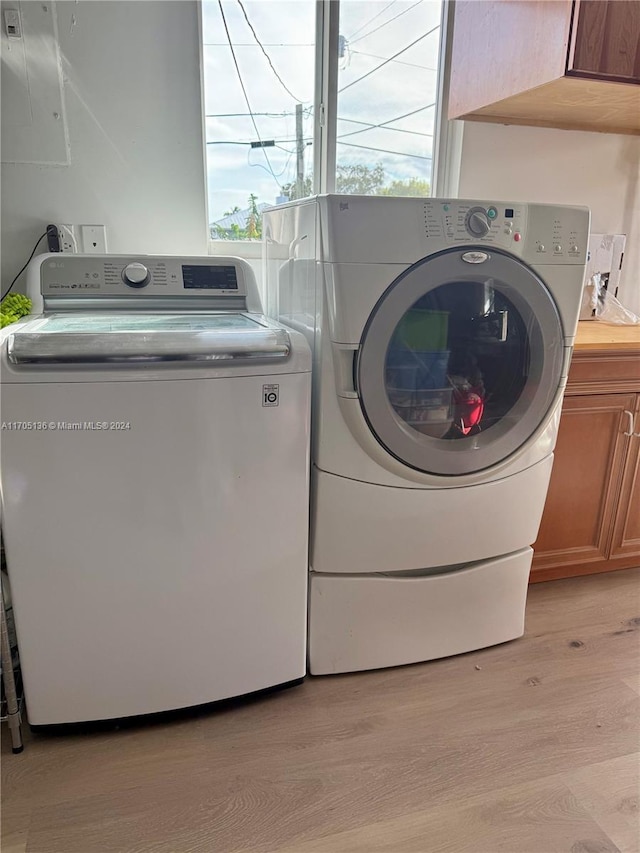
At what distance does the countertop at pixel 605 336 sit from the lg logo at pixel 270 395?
0.97m

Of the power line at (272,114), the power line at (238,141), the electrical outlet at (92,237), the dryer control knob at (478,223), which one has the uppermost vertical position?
the power line at (272,114)

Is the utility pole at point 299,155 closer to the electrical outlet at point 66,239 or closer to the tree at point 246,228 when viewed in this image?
the tree at point 246,228

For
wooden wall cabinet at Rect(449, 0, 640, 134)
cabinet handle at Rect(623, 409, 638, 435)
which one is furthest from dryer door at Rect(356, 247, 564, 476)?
wooden wall cabinet at Rect(449, 0, 640, 134)

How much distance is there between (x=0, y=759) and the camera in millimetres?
1293

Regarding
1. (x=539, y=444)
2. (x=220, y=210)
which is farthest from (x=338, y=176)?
(x=539, y=444)

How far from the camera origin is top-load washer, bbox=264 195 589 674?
1.27m

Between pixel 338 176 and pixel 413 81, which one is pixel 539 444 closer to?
pixel 338 176

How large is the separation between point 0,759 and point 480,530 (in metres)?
1.25

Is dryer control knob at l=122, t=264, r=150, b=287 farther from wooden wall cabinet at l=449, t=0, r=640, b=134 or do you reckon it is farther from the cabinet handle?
the cabinet handle

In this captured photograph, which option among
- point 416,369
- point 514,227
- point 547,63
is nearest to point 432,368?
point 416,369

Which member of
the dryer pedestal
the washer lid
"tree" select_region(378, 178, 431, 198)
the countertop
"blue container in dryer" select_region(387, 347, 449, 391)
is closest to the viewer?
the washer lid

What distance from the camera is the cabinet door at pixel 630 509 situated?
74.7 inches

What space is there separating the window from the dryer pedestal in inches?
50.8

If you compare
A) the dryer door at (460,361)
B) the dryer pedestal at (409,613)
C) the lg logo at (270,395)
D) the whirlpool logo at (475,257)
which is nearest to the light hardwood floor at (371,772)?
the dryer pedestal at (409,613)
